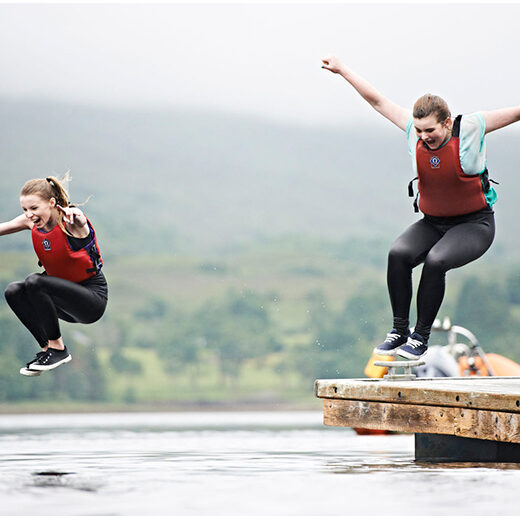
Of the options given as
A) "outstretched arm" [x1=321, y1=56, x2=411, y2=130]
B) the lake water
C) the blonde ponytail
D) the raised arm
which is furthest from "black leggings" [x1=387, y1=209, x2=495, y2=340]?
the raised arm

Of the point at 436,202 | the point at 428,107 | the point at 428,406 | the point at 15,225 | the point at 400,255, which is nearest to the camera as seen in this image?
the point at 428,107

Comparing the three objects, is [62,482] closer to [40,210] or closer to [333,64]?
[40,210]

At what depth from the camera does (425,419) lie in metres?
11.0

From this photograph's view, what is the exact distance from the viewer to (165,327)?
166 metres

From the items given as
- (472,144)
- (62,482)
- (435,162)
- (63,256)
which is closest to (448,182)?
(435,162)

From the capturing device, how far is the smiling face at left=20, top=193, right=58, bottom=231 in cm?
1045

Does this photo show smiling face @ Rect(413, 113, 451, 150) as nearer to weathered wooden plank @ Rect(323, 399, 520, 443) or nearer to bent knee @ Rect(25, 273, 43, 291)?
weathered wooden plank @ Rect(323, 399, 520, 443)

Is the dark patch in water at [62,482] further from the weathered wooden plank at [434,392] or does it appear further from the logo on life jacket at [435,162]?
the logo on life jacket at [435,162]

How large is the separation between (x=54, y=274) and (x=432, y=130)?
378cm

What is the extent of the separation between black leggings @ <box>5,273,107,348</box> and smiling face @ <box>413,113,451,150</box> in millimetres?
3337

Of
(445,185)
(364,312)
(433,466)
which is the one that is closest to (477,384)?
(433,466)

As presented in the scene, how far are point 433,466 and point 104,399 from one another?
123 meters

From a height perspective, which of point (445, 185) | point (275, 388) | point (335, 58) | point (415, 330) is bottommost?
point (275, 388)

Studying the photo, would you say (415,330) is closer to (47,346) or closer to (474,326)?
(47,346)
